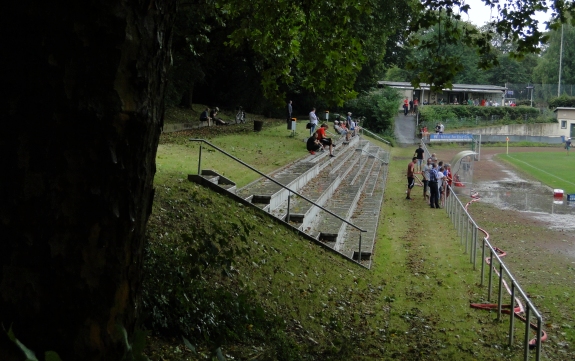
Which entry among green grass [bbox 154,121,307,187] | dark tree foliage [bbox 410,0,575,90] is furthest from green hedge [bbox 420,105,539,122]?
dark tree foliage [bbox 410,0,575,90]

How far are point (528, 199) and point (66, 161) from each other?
32.0m

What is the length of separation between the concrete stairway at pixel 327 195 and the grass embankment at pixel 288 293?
2.39 feet

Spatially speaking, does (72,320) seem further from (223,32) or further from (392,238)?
(223,32)

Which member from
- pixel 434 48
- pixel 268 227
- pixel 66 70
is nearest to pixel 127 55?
pixel 66 70

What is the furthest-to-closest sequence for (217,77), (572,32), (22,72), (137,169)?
(572,32) < (217,77) < (137,169) < (22,72)

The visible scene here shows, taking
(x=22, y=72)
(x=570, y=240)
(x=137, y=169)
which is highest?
(x=22, y=72)

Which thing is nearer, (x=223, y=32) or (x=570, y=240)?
(x=570, y=240)

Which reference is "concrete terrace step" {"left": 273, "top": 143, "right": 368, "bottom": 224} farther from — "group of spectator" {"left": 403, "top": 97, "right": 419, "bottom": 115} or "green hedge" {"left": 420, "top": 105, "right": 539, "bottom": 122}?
"green hedge" {"left": 420, "top": 105, "right": 539, "bottom": 122}

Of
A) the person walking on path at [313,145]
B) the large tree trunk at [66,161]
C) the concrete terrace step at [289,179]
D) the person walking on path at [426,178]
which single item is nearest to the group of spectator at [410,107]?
the concrete terrace step at [289,179]

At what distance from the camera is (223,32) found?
1204 inches

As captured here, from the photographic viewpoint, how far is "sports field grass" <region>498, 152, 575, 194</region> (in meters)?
40.6

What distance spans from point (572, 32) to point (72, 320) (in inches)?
4312

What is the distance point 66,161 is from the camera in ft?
10.5

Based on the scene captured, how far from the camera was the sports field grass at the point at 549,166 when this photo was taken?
4059cm
